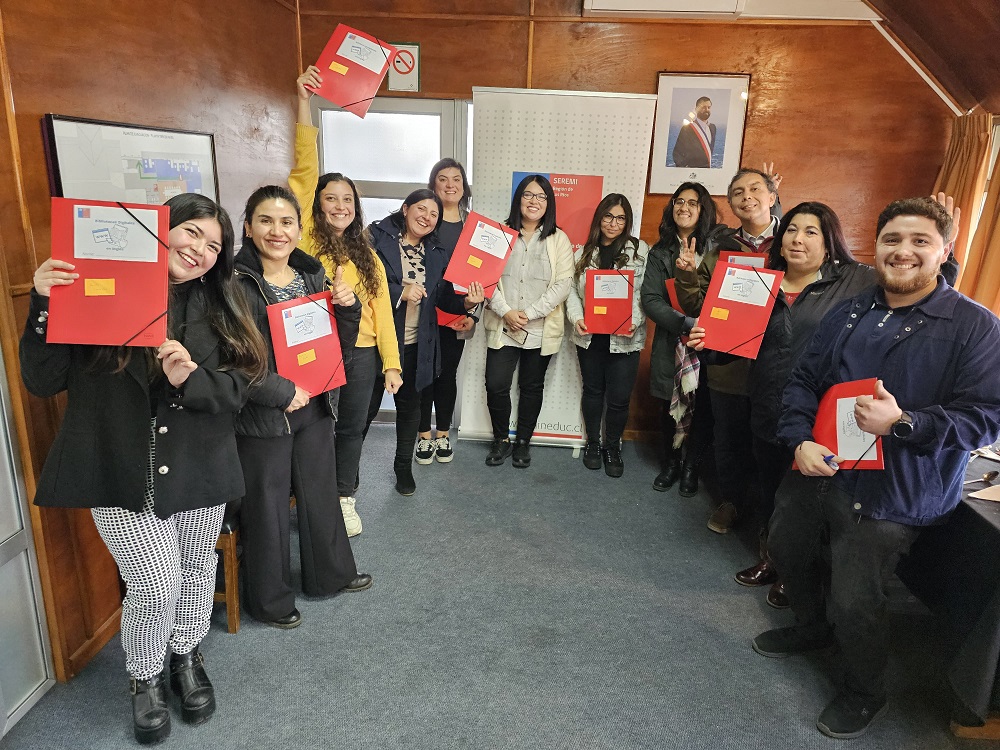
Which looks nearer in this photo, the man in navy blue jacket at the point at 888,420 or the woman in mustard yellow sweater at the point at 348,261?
the man in navy blue jacket at the point at 888,420

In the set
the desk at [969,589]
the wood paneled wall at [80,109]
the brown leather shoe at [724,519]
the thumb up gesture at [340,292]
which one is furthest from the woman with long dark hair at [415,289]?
the desk at [969,589]

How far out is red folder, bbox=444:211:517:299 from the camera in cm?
301

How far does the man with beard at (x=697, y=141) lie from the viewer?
373 cm

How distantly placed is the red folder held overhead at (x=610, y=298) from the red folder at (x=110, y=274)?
91.5 inches

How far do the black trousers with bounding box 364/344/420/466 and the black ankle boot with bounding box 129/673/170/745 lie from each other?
55.9 inches

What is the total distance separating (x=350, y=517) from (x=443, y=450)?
36.3 inches

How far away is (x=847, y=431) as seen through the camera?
5.78 feet

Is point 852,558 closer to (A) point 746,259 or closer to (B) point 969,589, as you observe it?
(B) point 969,589

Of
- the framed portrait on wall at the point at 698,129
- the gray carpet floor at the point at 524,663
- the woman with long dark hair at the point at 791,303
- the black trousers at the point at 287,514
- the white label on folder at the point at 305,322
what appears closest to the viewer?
the gray carpet floor at the point at 524,663

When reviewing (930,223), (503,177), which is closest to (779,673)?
(930,223)

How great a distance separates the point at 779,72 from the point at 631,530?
9.08 ft

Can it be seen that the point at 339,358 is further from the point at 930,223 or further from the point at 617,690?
the point at 930,223

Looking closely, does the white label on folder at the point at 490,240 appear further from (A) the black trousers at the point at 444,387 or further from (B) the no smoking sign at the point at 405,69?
(B) the no smoking sign at the point at 405,69

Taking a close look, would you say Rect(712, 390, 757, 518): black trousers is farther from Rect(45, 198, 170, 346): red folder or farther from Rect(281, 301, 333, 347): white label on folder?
Rect(45, 198, 170, 346): red folder
